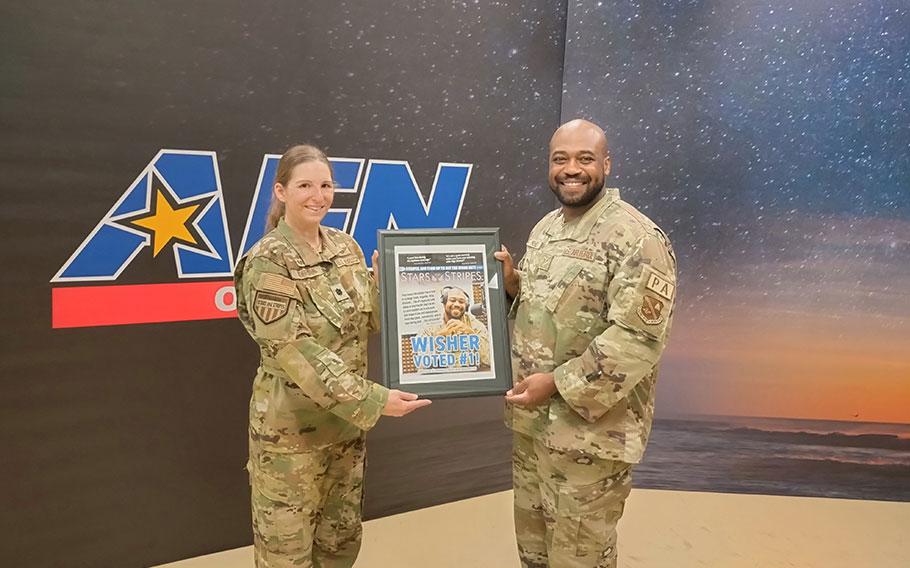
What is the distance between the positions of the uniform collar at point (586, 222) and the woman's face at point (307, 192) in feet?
2.66

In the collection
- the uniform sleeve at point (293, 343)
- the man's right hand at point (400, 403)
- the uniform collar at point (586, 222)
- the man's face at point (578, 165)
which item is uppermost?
the man's face at point (578, 165)

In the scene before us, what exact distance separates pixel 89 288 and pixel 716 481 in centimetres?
356

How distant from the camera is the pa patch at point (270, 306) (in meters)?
1.91

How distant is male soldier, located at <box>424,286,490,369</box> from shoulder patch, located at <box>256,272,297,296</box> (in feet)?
1.67

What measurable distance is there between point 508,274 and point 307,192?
32.1 inches

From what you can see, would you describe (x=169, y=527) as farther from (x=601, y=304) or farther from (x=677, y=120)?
(x=677, y=120)

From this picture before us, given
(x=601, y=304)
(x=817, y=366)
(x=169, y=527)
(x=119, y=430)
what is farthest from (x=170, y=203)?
(x=817, y=366)

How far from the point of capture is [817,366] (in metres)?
3.74

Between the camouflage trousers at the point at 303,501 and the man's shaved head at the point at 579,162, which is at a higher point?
the man's shaved head at the point at 579,162

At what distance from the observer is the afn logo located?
2.54 meters

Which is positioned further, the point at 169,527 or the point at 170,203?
the point at 169,527

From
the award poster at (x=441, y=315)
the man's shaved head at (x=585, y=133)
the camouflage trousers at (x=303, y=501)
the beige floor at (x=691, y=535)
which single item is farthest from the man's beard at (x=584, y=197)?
the beige floor at (x=691, y=535)

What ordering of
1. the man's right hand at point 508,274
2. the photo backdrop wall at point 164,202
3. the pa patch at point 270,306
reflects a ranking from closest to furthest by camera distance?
the pa patch at point 270,306 < the man's right hand at point 508,274 < the photo backdrop wall at point 164,202

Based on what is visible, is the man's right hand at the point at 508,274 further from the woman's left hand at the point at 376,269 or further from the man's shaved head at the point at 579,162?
the woman's left hand at the point at 376,269
